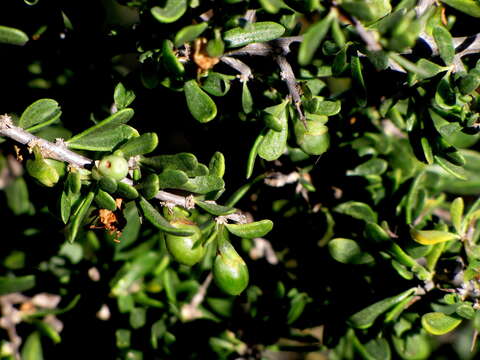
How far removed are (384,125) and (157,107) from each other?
73cm

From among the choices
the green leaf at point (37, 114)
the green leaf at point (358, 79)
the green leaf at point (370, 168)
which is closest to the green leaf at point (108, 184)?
A: the green leaf at point (37, 114)

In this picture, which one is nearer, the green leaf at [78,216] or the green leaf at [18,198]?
the green leaf at [78,216]

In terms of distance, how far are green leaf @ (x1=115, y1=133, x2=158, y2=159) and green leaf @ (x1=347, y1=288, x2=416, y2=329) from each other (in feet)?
2.33

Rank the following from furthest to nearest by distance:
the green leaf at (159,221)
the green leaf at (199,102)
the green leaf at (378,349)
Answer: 1. the green leaf at (378,349)
2. the green leaf at (199,102)
3. the green leaf at (159,221)

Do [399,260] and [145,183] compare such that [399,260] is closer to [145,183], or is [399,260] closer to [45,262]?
[145,183]

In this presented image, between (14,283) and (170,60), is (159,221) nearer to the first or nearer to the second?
(170,60)

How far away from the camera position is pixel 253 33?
988 mm

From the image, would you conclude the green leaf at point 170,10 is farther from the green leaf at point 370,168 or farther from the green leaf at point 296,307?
the green leaf at point 296,307

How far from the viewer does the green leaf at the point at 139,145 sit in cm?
98

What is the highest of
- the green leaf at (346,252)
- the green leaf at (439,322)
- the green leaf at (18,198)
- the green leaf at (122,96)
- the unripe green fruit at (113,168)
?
the green leaf at (122,96)

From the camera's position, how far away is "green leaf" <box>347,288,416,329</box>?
50.2 inches

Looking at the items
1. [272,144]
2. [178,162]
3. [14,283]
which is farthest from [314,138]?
[14,283]

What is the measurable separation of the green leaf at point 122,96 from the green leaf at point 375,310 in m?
0.79

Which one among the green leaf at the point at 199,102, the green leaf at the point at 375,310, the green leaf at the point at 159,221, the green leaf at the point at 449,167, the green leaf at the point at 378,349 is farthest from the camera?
the green leaf at the point at 378,349
